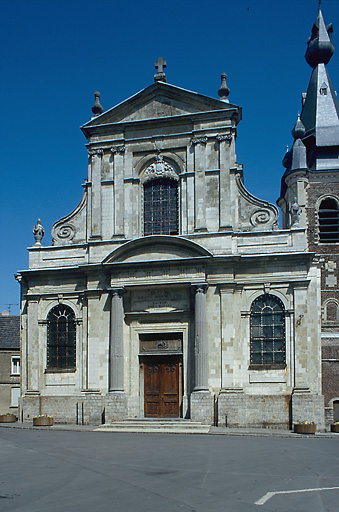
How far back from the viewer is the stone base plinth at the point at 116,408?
931 inches

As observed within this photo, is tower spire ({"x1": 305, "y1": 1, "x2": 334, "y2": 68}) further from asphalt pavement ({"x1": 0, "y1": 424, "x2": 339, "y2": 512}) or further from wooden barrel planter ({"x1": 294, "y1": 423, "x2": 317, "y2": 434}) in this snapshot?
asphalt pavement ({"x1": 0, "y1": 424, "x2": 339, "y2": 512})

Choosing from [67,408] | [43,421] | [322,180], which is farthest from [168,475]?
[322,180]

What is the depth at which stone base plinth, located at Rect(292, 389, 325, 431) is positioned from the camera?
22469mm

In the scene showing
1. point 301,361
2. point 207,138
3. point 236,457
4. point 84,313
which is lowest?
point 236,457

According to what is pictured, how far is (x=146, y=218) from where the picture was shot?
2608 centimetres

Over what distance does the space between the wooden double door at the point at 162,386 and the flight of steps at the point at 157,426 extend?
3.57ft

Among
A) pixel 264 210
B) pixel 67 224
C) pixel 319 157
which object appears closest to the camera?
pixel 264 210

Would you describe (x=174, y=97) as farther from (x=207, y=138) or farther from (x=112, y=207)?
(x=112, y=207)

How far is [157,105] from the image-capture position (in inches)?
1032

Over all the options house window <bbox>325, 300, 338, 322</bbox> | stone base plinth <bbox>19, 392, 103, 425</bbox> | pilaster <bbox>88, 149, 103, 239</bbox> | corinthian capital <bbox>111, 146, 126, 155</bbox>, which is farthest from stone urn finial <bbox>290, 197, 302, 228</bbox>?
house window <bbox>325, 300, 338, 322</bbox>

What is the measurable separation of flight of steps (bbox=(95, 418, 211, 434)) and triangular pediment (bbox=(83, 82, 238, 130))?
12.2m

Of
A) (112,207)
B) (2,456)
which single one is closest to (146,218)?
(112,207)

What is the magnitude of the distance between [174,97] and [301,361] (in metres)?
11.7

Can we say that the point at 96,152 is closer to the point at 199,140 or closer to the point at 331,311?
the point at 199,140
